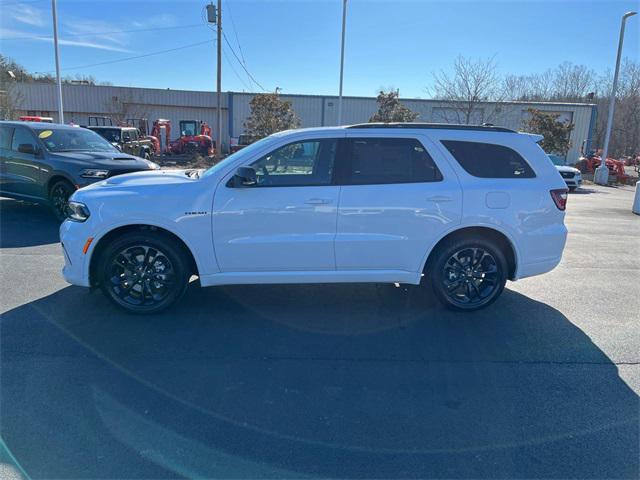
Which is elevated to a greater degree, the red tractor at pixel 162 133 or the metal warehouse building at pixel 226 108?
the metal warehouse building at pixel 226 108

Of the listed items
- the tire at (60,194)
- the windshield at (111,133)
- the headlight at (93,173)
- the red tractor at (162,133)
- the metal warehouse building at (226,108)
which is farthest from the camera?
the metal warehouse building at (226,108)

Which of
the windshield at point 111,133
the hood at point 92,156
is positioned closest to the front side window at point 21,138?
the hood at point 92,156

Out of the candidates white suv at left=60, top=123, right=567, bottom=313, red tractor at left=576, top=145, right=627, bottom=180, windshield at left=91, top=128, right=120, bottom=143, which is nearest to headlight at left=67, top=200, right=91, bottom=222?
white suv at left=60, top=123, right=567, bottom=313

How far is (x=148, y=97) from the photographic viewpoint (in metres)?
40.5

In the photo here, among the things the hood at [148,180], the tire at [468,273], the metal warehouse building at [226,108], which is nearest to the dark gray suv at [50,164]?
the hood at [148,180]

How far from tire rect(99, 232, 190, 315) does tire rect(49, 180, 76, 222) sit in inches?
198

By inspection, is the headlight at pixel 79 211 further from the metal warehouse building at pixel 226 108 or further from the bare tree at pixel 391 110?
the metal warehouse building at pixel 226 108

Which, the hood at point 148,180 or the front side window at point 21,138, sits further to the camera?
the front side window at point 21,138

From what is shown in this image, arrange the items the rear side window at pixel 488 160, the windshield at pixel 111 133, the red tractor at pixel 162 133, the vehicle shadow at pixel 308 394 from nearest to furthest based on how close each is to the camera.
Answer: the vehicle shadow at pixel 308 394 → the rear side window at pixel 488 160 → the windshield at pixel 111 133 → the red tractor at pixel 162 133

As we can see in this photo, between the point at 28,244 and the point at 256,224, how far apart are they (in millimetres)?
4956

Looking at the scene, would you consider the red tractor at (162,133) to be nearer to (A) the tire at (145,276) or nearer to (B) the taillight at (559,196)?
(A) the tire at (145,276)

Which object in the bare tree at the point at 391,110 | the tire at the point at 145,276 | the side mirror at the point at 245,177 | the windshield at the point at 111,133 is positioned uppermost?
the bare tree at the point at 391,110

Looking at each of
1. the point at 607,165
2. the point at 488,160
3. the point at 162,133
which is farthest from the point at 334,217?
the point at 162,133

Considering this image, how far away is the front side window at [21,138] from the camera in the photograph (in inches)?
351
